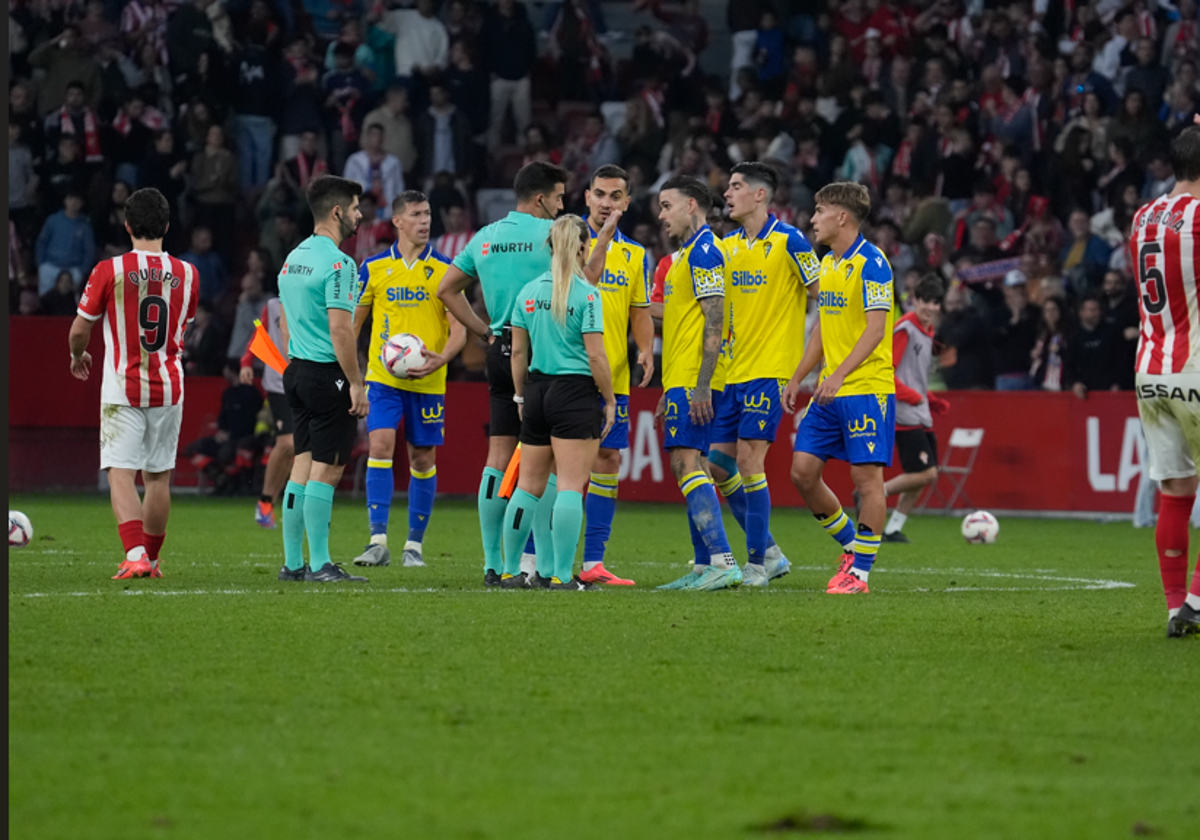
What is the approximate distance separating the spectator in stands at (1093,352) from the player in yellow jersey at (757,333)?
9174mm

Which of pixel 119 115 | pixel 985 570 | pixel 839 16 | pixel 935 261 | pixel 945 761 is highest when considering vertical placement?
pixel 839 16

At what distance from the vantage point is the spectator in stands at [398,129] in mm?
23938

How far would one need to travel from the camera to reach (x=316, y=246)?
10172mm

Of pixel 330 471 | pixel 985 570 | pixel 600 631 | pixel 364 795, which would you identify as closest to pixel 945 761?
pixel 364 795

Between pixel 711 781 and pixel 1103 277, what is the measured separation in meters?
16.7

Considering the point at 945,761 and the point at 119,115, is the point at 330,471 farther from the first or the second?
the point at 119,115

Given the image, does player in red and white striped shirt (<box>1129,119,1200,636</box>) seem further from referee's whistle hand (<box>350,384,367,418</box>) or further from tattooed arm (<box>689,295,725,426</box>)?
referee's whistle hand (<box>350,384,367,418</box>)

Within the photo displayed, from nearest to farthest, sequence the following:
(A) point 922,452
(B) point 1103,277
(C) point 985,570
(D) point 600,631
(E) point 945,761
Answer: (E) point 945,761 → (D) point 600,631 → (C) point 985,570 → (A) point 922,452 → (B) point 1103,277

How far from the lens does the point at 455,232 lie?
21656mm

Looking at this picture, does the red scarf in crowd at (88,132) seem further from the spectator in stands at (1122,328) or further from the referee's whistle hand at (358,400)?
the referee's whistle hand at (358,400)

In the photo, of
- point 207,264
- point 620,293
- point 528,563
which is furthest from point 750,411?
point 207,264

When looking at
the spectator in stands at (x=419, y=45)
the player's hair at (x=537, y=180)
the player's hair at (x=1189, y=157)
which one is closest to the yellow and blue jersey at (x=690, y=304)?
the player's hair at (x=537, y=180)

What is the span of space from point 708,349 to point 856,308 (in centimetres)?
90

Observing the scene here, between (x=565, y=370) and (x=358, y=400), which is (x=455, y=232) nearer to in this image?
(x=358, y=400)
